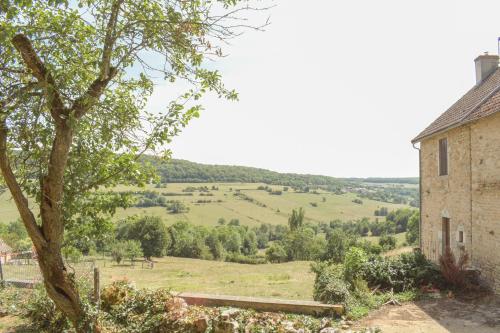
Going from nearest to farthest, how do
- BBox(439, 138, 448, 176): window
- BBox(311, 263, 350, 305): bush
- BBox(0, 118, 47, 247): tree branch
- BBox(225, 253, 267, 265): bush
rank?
BBox(0, 118, 47, 247): tree branch
BBox(311, 263, 350, 305): bush
BBox(439, 138, 448, 176): window
BBox(225, 253, 267, 265): bush

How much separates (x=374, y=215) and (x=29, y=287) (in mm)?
106954

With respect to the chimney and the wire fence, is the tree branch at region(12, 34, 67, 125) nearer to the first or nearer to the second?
the wire fence

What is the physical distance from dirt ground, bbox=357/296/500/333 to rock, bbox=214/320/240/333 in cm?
332

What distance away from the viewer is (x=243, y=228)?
89500 millimetres

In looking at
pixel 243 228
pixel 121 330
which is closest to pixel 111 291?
pixel 121 330

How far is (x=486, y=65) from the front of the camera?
682 inches

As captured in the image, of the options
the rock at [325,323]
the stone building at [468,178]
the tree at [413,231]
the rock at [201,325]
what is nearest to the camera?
the rock at [201,325]

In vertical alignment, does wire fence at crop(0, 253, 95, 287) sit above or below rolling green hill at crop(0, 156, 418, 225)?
below

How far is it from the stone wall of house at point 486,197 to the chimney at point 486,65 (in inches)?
214

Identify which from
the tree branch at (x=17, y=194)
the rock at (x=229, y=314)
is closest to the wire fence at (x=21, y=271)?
the tree branch at (x=17, y=194)

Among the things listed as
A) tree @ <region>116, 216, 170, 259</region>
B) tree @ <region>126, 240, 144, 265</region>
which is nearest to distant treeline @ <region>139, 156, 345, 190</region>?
tree @ <region>116, 216, 170, 259</region>

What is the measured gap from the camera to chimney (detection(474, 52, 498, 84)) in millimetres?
17203

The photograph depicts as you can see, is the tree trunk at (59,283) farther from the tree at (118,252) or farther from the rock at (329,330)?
the tree at (118,252)

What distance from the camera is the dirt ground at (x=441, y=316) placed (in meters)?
9.33
